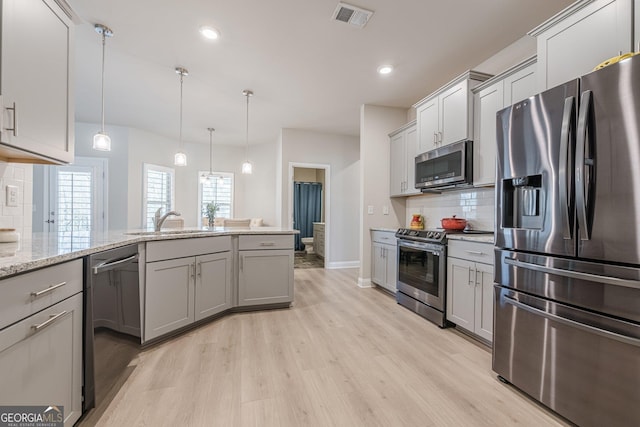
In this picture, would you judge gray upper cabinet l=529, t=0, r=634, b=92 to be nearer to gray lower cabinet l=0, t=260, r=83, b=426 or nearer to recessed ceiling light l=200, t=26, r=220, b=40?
recessed ceiling light l=200, t=26, r=220, b=40

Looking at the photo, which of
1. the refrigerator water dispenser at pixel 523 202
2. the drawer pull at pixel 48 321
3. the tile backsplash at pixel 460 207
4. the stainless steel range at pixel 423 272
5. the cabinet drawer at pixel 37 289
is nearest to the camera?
the cabinet drawer at pixel 37 289

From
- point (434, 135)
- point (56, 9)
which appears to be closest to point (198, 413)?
point (56, 9)

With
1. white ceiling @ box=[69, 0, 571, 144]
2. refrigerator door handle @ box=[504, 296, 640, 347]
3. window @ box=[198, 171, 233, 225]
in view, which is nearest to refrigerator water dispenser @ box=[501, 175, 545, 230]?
refrigerator door handle @ box=[504, 296, 640, 347]

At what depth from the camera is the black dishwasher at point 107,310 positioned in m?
1.38

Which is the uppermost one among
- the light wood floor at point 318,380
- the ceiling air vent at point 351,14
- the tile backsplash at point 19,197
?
the ceiling air vent at point 351,14

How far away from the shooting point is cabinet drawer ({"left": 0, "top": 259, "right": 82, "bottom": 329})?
94 centimetres

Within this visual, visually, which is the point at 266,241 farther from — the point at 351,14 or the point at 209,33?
the point at 351,14

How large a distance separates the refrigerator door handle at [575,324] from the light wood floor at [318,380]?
21.3 inches

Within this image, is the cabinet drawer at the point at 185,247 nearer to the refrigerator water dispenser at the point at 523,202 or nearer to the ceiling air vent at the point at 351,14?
the ceiling air vent at the point at 351,14

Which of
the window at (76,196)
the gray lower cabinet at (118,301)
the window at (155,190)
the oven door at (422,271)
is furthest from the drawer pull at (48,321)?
the window at (76,196)

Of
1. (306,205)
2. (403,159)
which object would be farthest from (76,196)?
(403,159)

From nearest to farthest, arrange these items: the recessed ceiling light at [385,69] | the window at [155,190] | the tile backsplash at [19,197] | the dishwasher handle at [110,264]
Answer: the dishwasher handle at [110,264] < the tile backsplash at [19,197] < the recessed ceiling light at [385,69] < the window at [155,190]

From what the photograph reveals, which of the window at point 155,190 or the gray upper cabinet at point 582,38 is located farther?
the window at point 155,190

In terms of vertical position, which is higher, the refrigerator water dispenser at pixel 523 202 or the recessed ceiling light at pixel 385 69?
the recessed ceiling light at pixel 385 69
